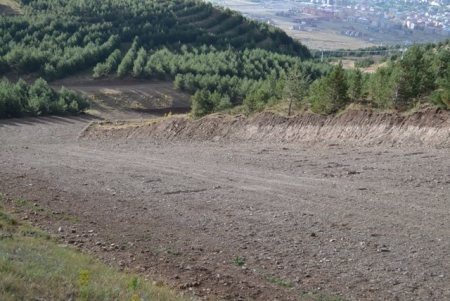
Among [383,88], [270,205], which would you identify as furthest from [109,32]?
[270,205]

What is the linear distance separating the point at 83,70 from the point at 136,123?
2512cm

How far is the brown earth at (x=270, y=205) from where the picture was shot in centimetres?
944

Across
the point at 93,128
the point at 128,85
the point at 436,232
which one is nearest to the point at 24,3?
the point at 128,85

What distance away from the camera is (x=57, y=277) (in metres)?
7.05

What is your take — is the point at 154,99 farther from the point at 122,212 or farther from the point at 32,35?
the point at 122,212

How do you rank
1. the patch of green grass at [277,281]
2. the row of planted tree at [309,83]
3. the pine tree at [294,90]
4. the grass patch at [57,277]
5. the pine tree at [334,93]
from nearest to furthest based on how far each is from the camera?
the grass patch at [57,277] → the patch of green grass at [277,281] → the row of planted tree at [309,83] → the pine tree at [334,93] → the pine tree at [294,90]

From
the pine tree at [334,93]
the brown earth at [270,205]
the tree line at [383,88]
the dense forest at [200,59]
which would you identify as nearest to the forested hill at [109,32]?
the dense forest at [200,59]

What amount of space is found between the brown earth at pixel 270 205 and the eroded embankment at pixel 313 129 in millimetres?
58

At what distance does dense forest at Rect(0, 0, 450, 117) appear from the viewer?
819 inches

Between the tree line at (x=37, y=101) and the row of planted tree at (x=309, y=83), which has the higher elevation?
the row of planted tree at (x=309, y=83)

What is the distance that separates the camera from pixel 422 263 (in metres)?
9.76

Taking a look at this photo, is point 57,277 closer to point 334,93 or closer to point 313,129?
point 313,129

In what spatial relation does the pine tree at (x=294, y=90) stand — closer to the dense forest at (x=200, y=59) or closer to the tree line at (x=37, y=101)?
the dense forest at (x=200, y=59)

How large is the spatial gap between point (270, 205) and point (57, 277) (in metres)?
6.97
